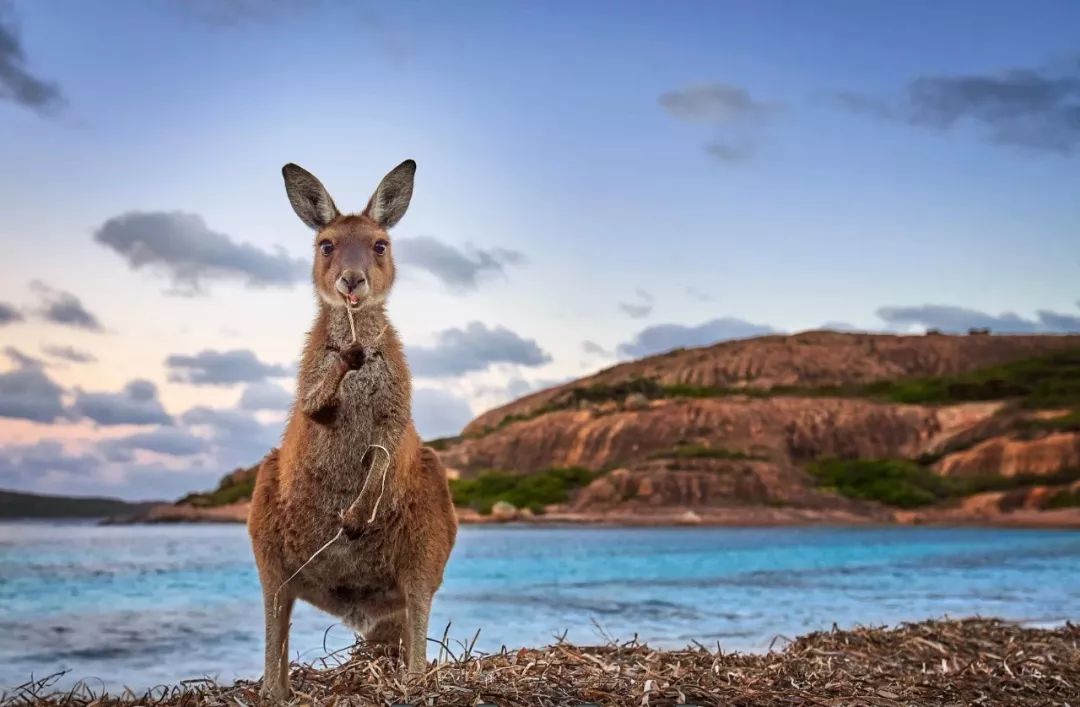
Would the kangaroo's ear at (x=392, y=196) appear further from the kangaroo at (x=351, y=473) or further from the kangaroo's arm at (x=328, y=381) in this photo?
the kangaroo's arm at (x=328, y=381)

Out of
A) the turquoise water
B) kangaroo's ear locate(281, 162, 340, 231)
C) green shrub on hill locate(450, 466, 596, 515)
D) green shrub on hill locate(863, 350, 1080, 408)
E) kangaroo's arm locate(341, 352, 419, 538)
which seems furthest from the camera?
green shrub on hill locate(863, 350, 1080, 408)

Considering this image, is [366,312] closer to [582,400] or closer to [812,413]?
[812,413]

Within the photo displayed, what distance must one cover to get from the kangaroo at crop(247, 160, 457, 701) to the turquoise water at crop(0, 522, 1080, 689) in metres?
1.41

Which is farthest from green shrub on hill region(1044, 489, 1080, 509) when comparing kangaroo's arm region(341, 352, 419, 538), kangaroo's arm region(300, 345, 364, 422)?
kangaroo's arm region(300, 345, 364, 422)

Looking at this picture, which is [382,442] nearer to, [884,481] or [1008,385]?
[884,481]

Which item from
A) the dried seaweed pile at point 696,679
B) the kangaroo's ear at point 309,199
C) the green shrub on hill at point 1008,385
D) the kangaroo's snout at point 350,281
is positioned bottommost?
the dried seaweed pile at point 696,679

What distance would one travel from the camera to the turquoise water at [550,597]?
14.0 meters

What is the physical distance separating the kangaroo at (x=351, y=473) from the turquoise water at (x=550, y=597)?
141 centimetres

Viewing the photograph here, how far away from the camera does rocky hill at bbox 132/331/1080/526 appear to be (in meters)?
61.5

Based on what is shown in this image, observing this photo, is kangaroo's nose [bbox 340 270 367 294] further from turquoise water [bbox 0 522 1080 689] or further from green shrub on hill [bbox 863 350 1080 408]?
green shrub on hill [bbox 863 350 1080 408]

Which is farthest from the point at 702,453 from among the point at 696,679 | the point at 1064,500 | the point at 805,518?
the point at 696,679

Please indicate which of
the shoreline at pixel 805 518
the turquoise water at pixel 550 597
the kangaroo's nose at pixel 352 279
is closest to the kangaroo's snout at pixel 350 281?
the kangaroo's nose at pixel 352 279

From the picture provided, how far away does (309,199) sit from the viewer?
526 cm

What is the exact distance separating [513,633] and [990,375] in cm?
7067
